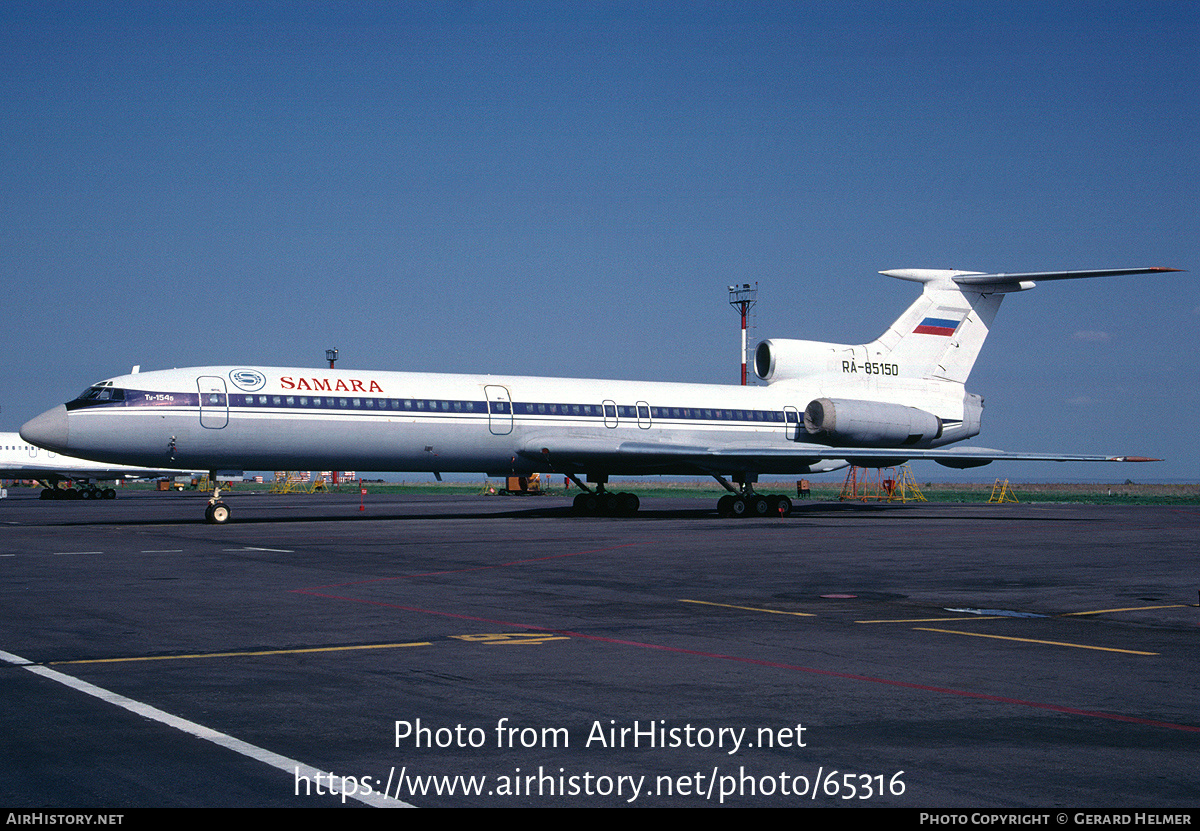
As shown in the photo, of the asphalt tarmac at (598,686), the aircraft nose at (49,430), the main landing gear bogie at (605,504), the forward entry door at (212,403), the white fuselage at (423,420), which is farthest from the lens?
the main landing gear bogie at (605,504)

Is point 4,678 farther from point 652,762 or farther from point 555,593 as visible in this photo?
point 555,593

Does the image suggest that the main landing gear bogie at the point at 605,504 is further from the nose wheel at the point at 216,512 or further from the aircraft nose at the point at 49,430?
the aircraft nose at the point at 49,430

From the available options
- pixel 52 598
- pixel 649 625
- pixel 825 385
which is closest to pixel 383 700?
pixel 649 625

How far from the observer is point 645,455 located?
34625 millimetres

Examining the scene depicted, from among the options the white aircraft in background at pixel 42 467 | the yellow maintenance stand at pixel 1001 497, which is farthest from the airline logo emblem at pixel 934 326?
the white aircraft in background at pixel 42 467

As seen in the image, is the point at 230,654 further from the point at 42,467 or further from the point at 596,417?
the point at 42,467

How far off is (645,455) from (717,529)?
257 inches

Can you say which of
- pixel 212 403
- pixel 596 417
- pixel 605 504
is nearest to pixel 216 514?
pixel 212 403

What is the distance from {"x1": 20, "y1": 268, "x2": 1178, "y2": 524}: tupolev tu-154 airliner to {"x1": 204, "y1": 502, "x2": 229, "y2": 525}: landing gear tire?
58 millimetres

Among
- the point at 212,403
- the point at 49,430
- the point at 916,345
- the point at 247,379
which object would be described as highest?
the point at 916,345

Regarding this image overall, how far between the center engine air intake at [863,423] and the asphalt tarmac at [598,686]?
62.2ft

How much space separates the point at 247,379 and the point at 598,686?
24.7m

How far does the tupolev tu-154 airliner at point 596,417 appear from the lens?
2955 centimetres

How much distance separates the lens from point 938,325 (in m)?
39.4
